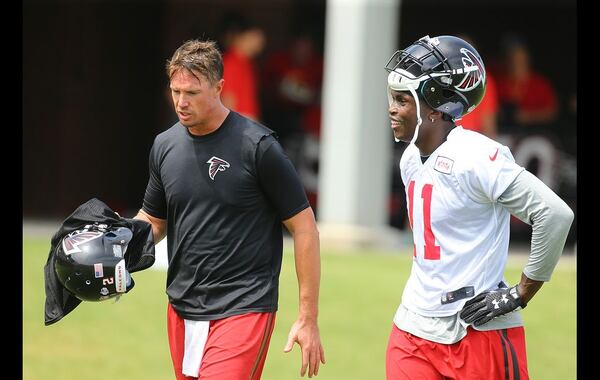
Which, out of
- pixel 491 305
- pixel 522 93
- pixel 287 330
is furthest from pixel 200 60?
pixel 522 93

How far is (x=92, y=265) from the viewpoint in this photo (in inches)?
205

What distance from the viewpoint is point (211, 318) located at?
205 inches

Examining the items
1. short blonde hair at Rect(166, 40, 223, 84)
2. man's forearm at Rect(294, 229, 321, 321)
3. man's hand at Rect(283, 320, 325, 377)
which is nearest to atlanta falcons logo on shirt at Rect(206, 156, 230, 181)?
short blonde hair at Rect(166, 40, 223, 84)

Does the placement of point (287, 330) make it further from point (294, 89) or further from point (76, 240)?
point (294, 89)

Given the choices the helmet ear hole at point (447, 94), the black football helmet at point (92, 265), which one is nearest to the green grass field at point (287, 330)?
the black football helmet at point (92, 265)

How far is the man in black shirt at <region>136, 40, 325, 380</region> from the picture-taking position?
521 cm

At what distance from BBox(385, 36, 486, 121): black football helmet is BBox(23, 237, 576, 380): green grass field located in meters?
3.71

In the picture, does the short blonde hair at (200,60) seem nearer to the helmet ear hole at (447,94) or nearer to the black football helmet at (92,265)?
the black football helmet at (92,265)

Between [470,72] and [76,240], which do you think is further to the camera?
[76,240]

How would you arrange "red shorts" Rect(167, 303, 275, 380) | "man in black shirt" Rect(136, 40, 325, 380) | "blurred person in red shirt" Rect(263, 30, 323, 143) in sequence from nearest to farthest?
"red shorts" Rect(167, 303, 275, 380) → "man in black shirt" Rect(136, 40, 325, 380) → "blurred person in red shirt" Rect(263, 30, 323, 143)

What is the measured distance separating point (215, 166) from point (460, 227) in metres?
1.25

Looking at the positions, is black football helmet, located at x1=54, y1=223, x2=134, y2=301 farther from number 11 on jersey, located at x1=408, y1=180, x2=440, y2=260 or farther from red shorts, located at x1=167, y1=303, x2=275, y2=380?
number 11 on jersey, located at x1=408, y1=180, x2=440, y2=260
